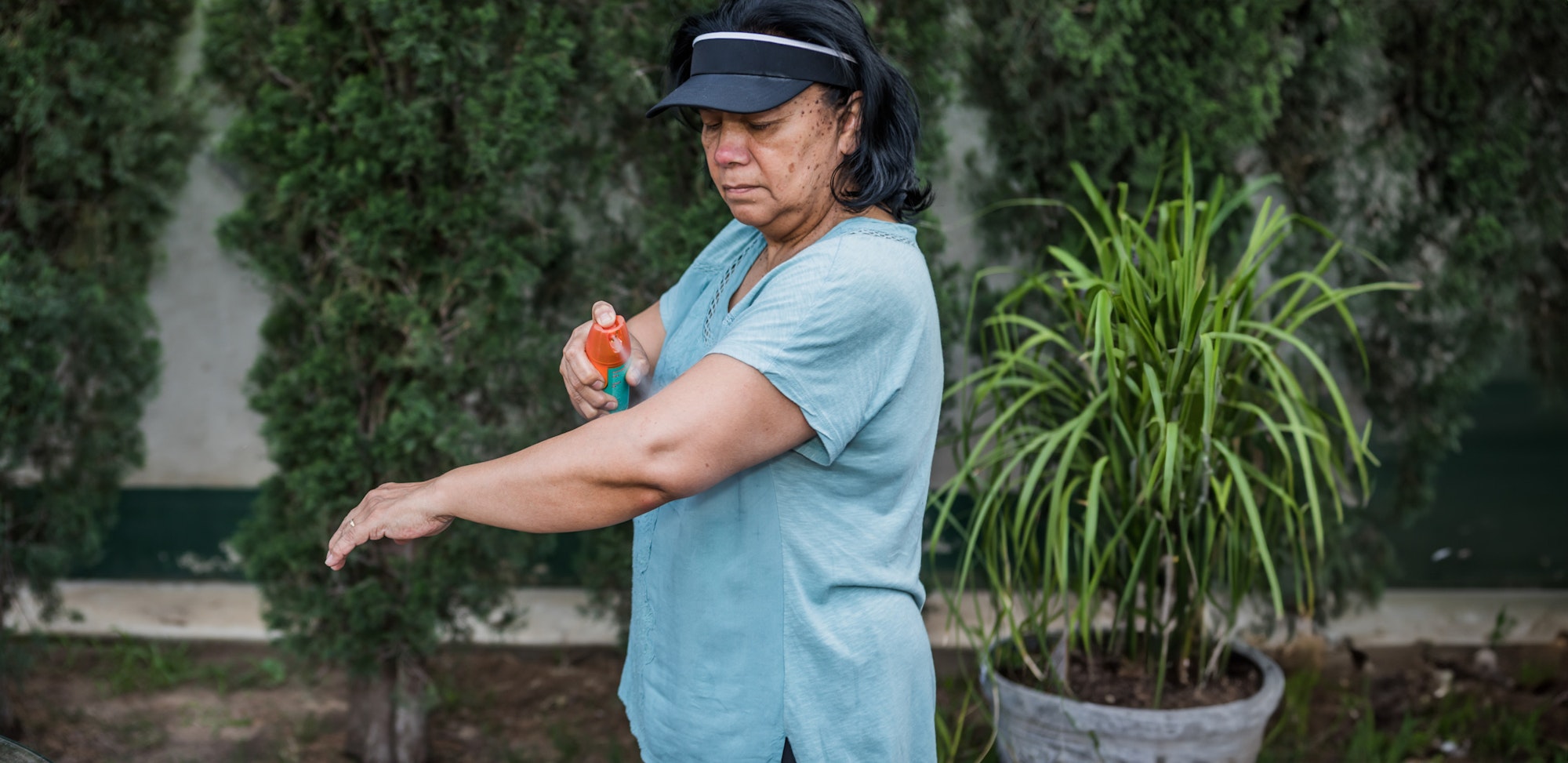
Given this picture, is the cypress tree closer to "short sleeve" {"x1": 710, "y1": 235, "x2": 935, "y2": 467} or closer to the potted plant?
the potted plant

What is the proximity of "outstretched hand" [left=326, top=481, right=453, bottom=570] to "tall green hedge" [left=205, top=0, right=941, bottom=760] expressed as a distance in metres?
1.60

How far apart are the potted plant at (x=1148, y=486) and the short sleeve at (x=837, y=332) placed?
112 cm

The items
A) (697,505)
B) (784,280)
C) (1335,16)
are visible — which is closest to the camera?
(784,280)

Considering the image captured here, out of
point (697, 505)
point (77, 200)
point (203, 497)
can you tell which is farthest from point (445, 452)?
point (203, 497)

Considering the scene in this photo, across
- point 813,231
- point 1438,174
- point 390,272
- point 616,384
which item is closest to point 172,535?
point 390,272

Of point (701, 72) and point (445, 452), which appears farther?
point (445, 452)

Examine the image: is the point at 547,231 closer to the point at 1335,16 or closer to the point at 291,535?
the point at 291,535

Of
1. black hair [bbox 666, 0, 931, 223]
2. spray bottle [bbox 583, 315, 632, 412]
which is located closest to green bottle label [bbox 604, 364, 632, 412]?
spray bottle [bbox 583, 315, 632, 412]

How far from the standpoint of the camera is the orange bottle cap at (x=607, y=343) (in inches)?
64.2

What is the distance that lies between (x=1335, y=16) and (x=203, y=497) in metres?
4.45

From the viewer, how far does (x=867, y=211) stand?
5.16ft

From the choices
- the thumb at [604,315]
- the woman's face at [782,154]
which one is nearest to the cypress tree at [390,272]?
the thumb at [604,315]

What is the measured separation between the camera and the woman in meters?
1.34

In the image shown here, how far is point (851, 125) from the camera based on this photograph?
154 cm
